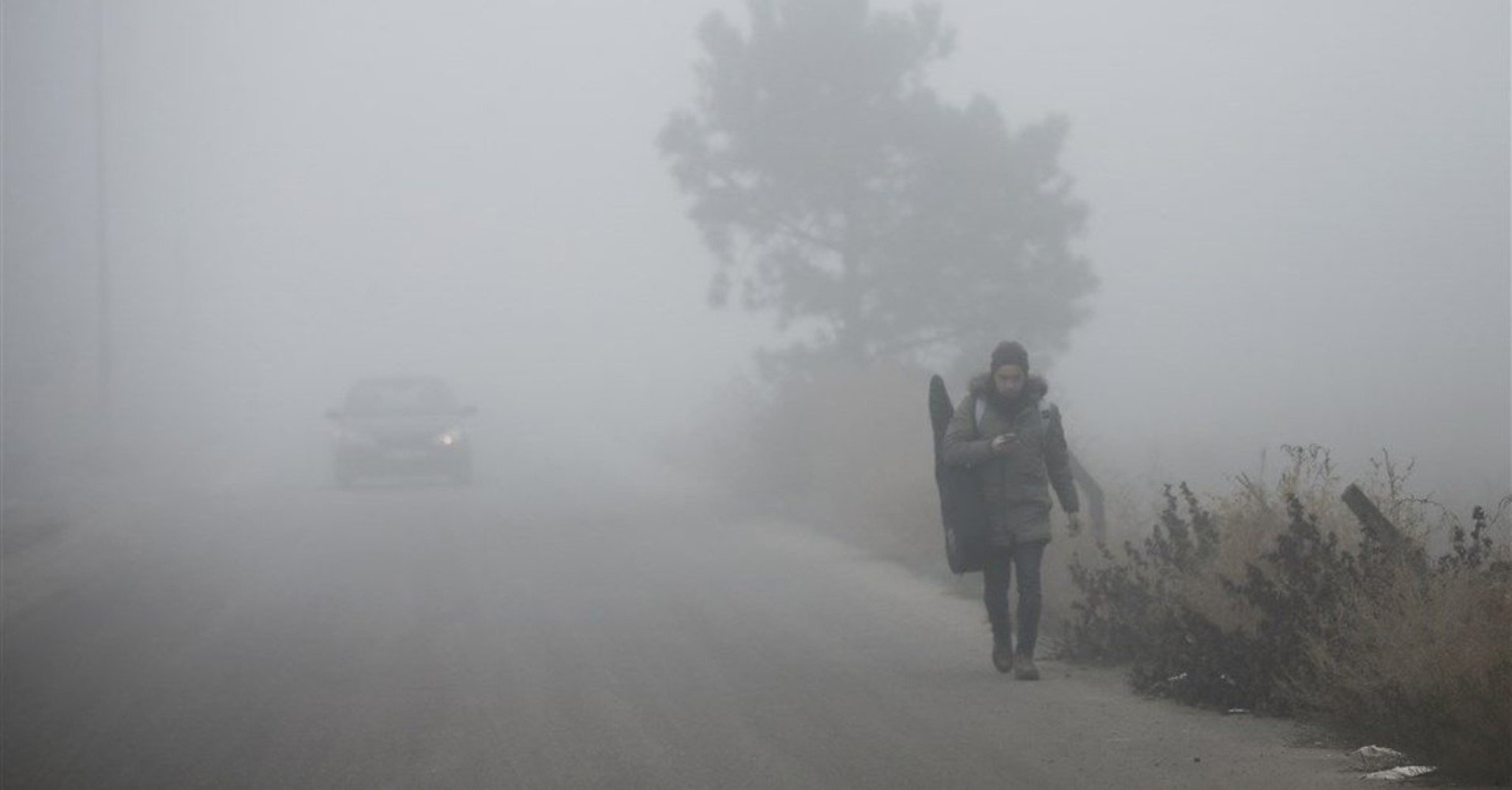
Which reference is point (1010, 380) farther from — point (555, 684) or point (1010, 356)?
point (555, 684)

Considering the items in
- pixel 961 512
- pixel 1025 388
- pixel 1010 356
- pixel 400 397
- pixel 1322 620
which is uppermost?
pixel 400 397

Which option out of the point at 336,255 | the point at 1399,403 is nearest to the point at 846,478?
the point at 1399,403

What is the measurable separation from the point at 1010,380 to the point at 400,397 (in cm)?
2351

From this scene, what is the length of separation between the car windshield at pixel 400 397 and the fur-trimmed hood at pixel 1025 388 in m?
22.1

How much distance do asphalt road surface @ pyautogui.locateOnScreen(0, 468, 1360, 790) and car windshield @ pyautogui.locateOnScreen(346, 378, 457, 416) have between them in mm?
12845

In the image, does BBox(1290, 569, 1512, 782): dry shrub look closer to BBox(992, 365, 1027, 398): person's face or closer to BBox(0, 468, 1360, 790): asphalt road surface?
BBox(0, 468, 1360, 790): asphalt road surface

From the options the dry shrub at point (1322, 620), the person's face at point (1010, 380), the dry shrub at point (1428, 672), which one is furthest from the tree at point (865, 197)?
the dry shrub at point (1428, 672)

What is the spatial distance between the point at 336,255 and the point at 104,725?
159m

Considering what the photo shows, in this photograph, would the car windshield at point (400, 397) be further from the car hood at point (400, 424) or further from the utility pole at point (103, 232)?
the utility pole at point (103, 232)

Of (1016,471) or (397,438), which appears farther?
(397,438)

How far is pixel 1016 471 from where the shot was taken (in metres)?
11.1

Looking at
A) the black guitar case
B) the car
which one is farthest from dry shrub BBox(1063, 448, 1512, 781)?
the car

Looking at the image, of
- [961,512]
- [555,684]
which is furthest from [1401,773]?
[555,684]

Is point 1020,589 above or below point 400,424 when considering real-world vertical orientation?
below
